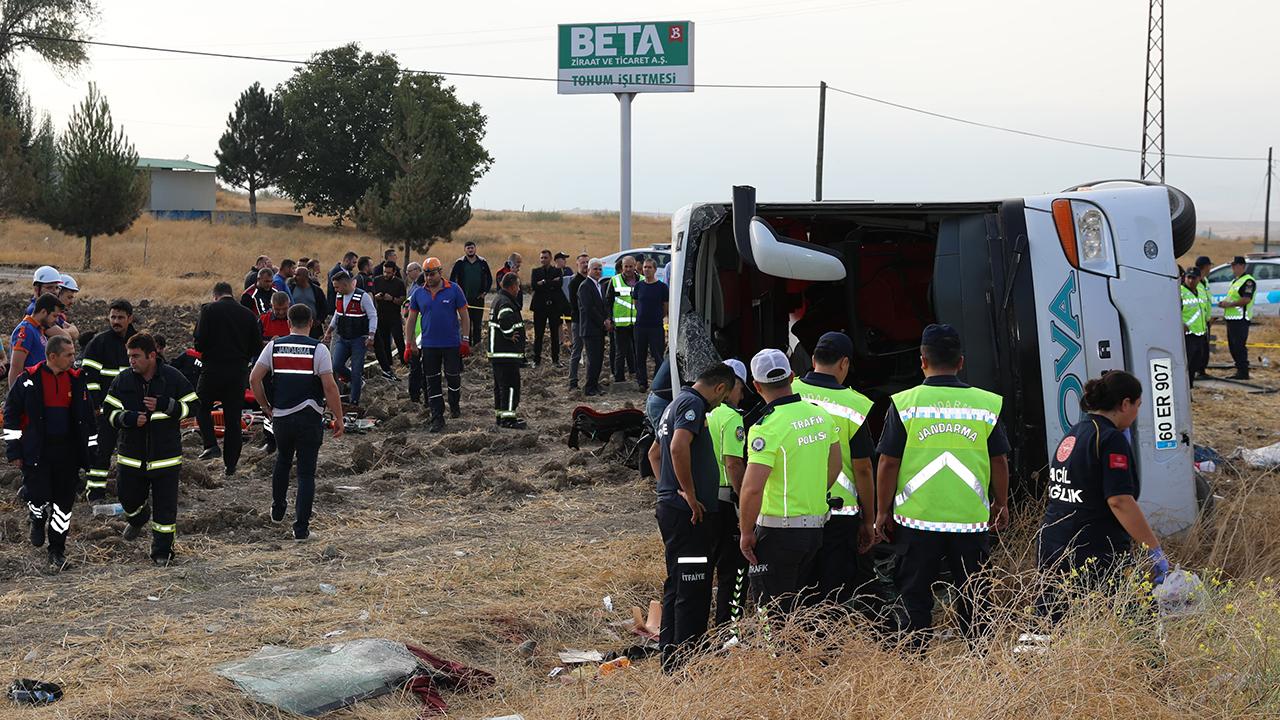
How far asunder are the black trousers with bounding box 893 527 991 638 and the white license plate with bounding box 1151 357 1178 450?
151 centimetres

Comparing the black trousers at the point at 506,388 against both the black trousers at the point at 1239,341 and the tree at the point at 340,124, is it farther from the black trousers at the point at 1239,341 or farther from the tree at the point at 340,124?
the tree at the point at 340,124

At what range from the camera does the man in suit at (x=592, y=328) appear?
14930 mm

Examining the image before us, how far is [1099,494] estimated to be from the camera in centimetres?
508

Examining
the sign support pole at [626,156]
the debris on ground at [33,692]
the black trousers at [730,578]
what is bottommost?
the debris on ground at [33,692]

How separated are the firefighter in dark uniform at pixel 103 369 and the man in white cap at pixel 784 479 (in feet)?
18.1

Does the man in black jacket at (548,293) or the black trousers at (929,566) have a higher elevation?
the man in black jacket at (548,293)

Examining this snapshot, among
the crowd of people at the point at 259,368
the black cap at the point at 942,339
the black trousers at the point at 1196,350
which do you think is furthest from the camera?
the black trousers at the point at 1196,350

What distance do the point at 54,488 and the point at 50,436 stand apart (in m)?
0.33

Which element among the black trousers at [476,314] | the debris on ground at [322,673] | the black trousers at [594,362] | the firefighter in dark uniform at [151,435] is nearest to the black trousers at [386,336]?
the black trousers at [476,314]

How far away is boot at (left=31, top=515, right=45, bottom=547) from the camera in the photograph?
782 centimetres

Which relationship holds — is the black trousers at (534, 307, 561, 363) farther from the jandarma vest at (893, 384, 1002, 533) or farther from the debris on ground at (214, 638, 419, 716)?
the jandarma vest at (893, 384, 1002, 533)

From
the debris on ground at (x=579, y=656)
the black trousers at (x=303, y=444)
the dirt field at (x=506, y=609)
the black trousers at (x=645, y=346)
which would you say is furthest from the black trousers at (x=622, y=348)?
the debris on ground at (x=579, y=656)

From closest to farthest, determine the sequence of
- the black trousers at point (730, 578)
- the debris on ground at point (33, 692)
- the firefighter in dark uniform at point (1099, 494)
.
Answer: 1. the firefighter in dark uniform at point (1099, 494)
2. the debris on ground at point (33, 692)
3. the black trousers at point (730, 578)

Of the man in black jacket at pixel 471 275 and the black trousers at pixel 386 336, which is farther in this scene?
the man in black jacket at pixel 471 275
